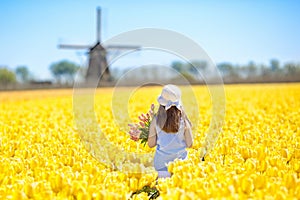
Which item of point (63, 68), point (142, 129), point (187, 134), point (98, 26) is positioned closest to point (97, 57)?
point (98, 26)

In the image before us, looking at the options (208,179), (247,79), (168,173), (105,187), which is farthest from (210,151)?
(247,79)

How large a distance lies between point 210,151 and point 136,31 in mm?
1818

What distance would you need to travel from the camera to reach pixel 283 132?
6.34 m

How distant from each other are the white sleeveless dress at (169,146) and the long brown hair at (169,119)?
57 mm

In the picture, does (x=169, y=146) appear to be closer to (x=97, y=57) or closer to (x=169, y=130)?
(x=169, y=130)

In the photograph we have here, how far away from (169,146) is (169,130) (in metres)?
0.19

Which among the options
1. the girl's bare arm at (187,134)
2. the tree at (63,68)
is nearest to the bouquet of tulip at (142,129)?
the girl's bare arm at (187,134)

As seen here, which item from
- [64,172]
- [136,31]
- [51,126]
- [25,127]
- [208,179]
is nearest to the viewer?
[208,179]

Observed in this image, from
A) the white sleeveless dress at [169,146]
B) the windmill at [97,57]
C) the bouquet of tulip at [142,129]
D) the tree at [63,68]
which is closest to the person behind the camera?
the white sleeveless dress at [169,146]

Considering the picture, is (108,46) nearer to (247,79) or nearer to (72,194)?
(247,79)

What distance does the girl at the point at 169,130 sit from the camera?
4305 mm

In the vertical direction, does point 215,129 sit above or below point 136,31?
below

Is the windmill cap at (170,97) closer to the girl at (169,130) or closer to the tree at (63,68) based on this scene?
the girl at (169,130)

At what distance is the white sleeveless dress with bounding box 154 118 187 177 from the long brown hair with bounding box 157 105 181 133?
0.06 meters
